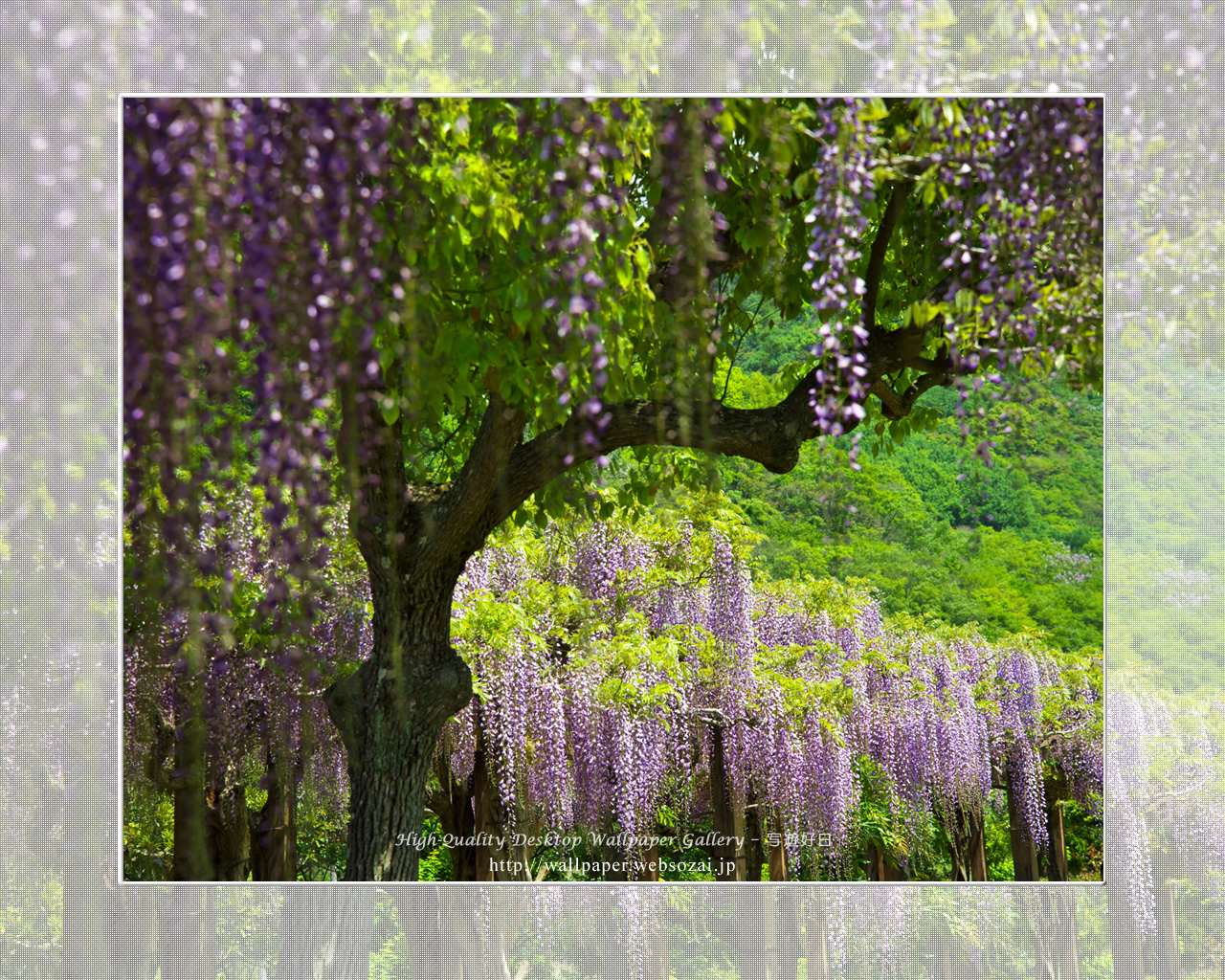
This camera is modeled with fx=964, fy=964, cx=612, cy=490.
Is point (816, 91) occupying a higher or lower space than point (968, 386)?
higher

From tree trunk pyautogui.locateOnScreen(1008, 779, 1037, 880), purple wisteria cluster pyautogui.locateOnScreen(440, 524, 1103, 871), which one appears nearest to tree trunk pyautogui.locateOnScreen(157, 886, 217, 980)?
purple wisteria cluster pyautogui.locateOnScreen(440, 524, 1103, 871)

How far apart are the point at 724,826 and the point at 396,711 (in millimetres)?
1231

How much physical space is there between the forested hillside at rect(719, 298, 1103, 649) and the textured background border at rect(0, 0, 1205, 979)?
5.6 inches

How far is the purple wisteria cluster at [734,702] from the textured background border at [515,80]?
0.30 metres

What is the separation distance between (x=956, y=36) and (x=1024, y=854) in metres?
2.64

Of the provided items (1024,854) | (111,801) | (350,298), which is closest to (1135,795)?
(1024,854)

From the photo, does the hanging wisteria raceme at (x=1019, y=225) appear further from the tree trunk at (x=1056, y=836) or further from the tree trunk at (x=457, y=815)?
the tree trunk at (x=457, y=815)

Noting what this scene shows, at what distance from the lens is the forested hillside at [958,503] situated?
3.16 m

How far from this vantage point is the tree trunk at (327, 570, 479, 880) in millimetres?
3180

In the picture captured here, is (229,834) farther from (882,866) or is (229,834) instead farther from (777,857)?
(882,866)

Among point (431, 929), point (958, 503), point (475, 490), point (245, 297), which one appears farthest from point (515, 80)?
point (431, 929)

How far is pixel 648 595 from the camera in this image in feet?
12.4

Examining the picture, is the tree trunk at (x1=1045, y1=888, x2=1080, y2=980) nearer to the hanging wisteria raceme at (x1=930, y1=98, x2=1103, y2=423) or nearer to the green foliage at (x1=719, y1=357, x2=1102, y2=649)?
the green foliage at (x1=719, y1=357, x2=1102, y2=649)

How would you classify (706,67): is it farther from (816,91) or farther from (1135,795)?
(1135,795)
